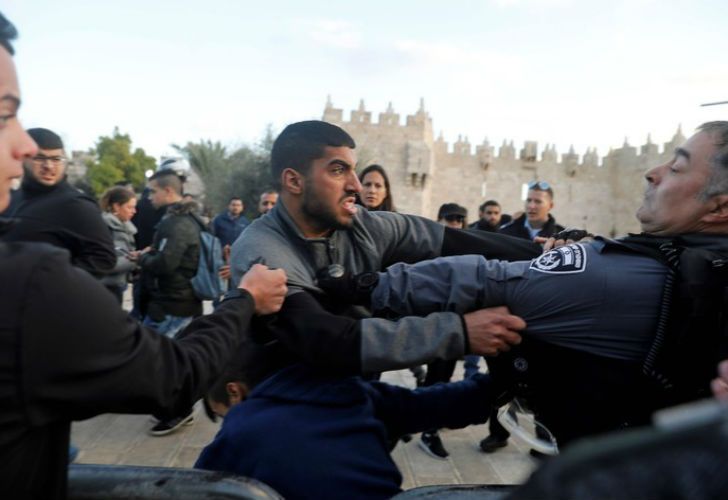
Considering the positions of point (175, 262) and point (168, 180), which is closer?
point (175, 262)

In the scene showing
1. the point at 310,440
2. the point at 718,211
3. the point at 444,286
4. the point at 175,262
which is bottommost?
the point at 175,262

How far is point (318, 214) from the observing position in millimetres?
2129

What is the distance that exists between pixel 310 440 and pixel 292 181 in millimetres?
977

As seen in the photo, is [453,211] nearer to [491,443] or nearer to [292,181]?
[491,443]

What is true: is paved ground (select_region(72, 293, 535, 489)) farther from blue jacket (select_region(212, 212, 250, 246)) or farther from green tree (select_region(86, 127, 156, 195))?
green tree (select_region(86, 127, 156, 195))

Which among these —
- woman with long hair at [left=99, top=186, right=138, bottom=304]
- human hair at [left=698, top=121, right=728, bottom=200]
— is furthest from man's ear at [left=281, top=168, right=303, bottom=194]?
woman with long hair at [left=99, top=186, right=138, bottom=304]

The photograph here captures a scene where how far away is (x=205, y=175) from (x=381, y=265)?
27819 mm

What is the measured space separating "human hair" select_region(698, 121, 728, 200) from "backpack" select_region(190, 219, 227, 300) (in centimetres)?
394

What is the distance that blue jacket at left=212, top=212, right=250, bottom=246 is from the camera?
7.90 meters

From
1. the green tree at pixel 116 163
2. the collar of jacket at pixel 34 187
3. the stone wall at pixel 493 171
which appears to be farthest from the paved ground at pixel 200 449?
the green tree at pixel 116 163

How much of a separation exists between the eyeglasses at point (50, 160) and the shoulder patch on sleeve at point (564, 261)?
2643 millimetres

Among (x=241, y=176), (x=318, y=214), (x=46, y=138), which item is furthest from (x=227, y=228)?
(x=241, y=176)

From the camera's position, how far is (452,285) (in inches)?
67.9

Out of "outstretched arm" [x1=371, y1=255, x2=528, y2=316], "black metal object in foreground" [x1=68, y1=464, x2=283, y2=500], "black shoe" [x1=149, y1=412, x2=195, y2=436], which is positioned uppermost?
"outstretched arm" [x1=371, y1=255, x2=528, y2=316]
